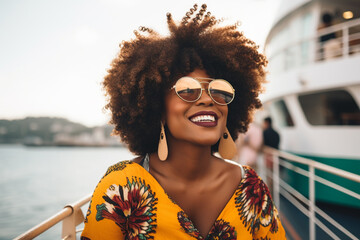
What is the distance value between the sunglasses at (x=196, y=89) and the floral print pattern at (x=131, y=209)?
0.47 m

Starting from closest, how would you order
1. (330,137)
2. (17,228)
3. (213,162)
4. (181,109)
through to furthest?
(181,109), (213,162), (330,137), (17,228)

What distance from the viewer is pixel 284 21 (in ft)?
22.7

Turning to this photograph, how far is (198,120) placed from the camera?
1.26 m

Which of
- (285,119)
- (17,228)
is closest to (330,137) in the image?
(285,119)

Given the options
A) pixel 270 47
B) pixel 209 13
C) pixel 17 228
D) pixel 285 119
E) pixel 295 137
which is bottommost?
pixel 17 228

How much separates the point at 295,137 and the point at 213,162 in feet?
16.6

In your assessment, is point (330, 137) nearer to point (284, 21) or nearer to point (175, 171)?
point (284, 21)

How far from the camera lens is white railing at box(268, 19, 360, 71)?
5246 millimetres

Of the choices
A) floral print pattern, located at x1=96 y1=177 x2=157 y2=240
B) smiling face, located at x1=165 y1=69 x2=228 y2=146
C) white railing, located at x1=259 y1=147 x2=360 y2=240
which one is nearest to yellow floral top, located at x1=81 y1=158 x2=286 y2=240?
floral print pattern, located at x1=96 y1=177 x2=157 y2=240

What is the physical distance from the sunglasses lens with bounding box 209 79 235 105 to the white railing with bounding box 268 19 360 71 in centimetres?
454

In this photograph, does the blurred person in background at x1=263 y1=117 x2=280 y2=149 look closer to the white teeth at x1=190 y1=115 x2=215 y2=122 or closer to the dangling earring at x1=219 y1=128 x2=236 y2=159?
the dangling earring at x1=219 y1=128 x2=236 y2=159

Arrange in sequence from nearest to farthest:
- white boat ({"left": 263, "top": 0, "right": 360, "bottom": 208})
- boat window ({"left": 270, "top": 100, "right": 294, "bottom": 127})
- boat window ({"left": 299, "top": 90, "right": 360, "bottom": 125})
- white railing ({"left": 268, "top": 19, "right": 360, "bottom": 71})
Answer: white boat ({"left": 263, "top": 0, "right": 360, "bottom": 208})
boat window ({"left": 299, "top": 90, "right": 360, "bottom": 125})
white railing ({"left": 268, "top": 19, "right": 360, "bottom": 71})
boat window ({"left": 270, "top": 100, "right": 294, "bottom": 127})

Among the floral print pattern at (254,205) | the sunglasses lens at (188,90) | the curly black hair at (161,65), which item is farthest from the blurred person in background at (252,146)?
the sunglasses lens at (188,90)

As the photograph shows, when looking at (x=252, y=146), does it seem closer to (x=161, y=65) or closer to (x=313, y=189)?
(x=313, y=189)
